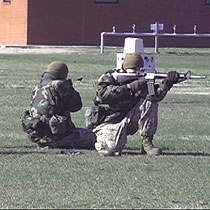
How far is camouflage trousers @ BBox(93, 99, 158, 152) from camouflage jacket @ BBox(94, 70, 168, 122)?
0.23ft

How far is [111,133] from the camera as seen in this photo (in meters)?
11.3

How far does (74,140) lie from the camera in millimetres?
11812

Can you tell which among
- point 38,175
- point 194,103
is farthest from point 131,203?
point 194,103

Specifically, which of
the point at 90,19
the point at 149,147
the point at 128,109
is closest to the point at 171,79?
the point at 128,109

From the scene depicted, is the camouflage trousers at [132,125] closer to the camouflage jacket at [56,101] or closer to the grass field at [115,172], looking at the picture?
the grass field at [115,172]

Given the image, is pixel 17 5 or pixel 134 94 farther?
pixel 17 5

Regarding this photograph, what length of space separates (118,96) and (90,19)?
3280 centimetres

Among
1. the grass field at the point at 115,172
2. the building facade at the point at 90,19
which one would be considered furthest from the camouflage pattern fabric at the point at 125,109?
the building facade at the point at 90,19

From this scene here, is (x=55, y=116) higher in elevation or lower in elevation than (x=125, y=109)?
lower

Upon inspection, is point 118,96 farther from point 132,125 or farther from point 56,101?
point 56,101

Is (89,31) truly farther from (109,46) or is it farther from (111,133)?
(111,133)

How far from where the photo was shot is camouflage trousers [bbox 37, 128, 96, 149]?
11.7 m

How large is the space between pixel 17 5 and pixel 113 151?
3314cm

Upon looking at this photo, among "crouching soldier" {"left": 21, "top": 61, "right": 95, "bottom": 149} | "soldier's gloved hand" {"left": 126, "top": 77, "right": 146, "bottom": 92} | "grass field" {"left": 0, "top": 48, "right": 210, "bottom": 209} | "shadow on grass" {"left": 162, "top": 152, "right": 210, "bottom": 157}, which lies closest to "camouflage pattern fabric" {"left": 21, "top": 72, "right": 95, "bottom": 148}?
"crouching soldier" {"left": 21, "top": 61, "right": 95, "bottom": 149}
